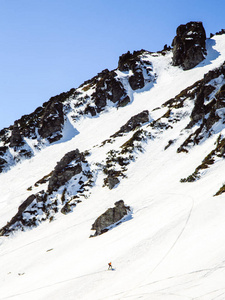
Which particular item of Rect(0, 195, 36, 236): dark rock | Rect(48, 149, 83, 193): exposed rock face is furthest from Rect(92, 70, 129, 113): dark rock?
Rect(0, 195, 36, 236): dark rock

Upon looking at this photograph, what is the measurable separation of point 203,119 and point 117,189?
26633 millimetres

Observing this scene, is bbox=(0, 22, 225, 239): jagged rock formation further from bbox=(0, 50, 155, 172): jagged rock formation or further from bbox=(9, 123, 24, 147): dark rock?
bbox=(0, 50, 155, 172): jagged rock formation

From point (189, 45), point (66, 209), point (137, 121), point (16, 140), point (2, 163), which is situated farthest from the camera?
point (189, 45)

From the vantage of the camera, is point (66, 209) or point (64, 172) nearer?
point (66, 209)

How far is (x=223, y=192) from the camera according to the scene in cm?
2819

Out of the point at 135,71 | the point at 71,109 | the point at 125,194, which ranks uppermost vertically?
the point at 135,71

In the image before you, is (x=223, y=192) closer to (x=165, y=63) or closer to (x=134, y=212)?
(x=134, y=212)

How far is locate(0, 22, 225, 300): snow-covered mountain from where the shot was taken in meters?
20.8

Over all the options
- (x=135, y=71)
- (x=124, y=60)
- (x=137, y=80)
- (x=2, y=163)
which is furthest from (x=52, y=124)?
(x=124, y=60)

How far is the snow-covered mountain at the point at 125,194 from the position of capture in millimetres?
20750

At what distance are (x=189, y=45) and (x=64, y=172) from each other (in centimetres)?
9288

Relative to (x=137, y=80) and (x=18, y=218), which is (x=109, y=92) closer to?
(x=137, y=80)

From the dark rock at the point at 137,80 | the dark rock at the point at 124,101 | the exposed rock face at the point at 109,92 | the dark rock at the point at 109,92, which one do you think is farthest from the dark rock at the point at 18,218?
the dark rock at the point at 137,80

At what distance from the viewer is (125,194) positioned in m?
46.8
